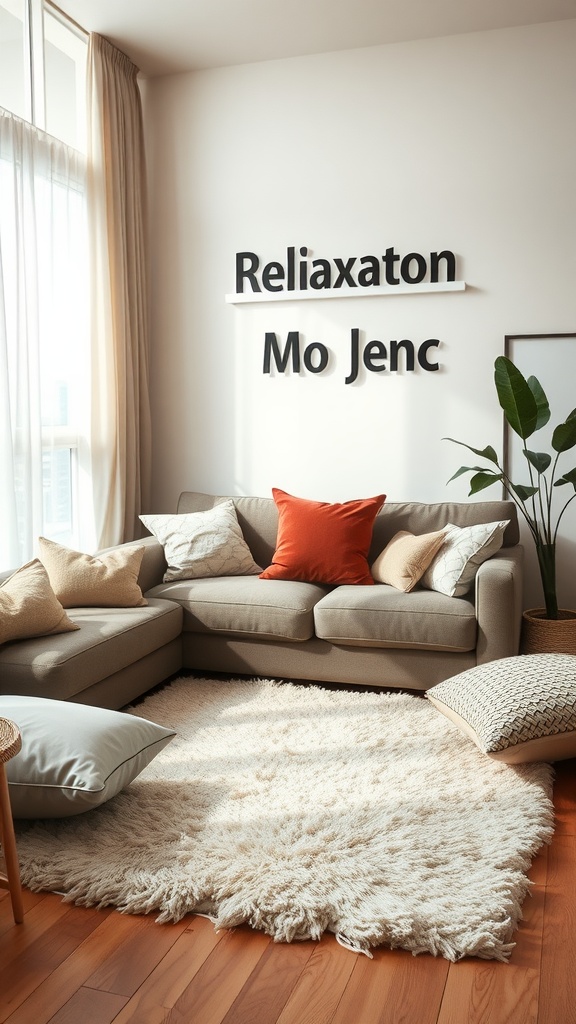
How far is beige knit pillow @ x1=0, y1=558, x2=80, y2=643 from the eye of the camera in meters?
2.87

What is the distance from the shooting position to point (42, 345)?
3861 millimetres

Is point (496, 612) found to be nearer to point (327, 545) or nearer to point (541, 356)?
point (327, 545)

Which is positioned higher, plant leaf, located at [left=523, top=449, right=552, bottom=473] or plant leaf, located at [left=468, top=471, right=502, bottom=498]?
plant leaf, located at [left=523, top=449, right=552, bottom=473]

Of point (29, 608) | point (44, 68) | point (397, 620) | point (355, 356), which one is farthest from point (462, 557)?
point (44, 68)

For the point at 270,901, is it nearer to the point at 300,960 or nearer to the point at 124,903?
the point at 300,960

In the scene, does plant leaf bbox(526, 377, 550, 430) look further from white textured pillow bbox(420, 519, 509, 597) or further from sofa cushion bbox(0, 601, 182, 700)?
sofa cushion bbox(0, 601, 182, 700)

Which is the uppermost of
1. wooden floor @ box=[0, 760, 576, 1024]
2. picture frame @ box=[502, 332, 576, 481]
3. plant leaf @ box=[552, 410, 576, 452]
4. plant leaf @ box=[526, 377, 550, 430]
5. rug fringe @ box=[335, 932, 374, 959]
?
picture frame @ box=[502, 332, 576, 481]

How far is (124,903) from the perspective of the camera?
78.9 inches

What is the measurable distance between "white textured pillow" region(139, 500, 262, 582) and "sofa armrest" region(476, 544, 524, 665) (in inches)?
47.3

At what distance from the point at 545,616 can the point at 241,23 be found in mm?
3147

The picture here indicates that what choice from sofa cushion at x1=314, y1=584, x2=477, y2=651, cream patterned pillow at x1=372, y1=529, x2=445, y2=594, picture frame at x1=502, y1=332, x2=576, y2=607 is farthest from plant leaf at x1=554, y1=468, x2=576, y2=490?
sofa cushion at x1=314, y1=584, x2=477, y2=651

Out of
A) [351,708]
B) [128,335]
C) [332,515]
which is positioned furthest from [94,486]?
[351,708]

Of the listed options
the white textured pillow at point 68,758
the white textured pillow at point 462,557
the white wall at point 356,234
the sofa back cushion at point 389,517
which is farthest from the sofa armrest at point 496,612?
the white textured pillow at point 68,758

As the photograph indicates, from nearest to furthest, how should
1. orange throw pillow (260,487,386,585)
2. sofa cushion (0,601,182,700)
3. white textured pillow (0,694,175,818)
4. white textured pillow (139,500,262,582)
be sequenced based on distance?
white textured pillow (0,694,175,818), sofa cushion (0,601,182,700), orange throw pillow (260,487,386,585), white textured pillow (139,500,262,582)
